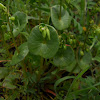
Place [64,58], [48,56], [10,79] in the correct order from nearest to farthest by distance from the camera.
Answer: [48,56] → [64,58] → [10,79]

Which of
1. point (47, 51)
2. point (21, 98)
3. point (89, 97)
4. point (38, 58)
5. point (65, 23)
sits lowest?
point (21, 98)

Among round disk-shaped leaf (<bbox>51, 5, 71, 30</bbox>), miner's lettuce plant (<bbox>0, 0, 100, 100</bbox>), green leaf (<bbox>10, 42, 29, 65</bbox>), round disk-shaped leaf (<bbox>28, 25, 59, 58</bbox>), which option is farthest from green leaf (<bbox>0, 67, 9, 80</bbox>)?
round disk-shaped leaf (<bbox>51, 5, 71, 30</bbox>)

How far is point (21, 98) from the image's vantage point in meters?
1.10

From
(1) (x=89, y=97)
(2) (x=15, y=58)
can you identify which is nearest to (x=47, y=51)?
(2) (x=15, y=58)

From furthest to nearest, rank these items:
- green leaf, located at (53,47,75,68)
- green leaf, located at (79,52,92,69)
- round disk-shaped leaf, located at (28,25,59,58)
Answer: green leaf, located at (79,52,92,69) → green leaf, located at (53,47,75,68) → round disk-shaped leaf, located at (28,25,59,58)

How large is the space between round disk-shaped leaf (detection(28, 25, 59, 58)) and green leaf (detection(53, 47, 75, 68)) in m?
0.16

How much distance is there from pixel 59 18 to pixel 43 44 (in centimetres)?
33

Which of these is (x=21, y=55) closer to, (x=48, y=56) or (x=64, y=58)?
(x=48, y=56)

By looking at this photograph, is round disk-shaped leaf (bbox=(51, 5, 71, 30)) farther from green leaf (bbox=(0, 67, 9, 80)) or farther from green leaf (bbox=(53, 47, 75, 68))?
green leaf (bbox=(0, 67, 9, 80))

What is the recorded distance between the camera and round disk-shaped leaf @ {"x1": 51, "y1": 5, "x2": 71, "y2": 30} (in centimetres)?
99

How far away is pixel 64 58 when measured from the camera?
96cm

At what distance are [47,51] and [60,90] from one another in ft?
1.61

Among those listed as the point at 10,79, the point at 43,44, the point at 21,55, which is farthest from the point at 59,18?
the point at 10,79

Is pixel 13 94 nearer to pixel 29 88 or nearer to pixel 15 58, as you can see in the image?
pixel 29 88
